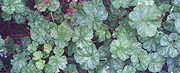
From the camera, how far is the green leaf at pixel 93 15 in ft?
7.57

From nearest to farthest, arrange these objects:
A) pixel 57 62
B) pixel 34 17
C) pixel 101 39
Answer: pixel 57 62
pixel 101 39
pixel 34 17

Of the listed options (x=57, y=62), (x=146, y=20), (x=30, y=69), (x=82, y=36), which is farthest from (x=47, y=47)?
(x=146, y=20)

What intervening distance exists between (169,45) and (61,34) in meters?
1.83

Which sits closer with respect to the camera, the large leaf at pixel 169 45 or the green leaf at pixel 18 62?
the large leaf at pixel 169 45

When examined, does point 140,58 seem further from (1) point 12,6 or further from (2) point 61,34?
(1) point 12,6

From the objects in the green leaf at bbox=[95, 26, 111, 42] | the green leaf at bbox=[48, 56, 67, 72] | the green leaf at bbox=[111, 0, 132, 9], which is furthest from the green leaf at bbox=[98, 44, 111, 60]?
the green leaf at bbox=[111, 0, 132, 9]

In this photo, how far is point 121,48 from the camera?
7.46 feet

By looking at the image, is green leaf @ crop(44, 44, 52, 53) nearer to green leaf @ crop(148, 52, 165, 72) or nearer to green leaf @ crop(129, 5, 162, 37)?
green leaf @ crop(129, 5, 162, 37)

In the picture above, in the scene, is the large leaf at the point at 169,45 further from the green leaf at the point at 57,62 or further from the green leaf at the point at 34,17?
the green leaf at the point at 34,17

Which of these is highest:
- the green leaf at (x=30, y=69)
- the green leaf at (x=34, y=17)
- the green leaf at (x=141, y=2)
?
the green leaf at (x=141, y=2)

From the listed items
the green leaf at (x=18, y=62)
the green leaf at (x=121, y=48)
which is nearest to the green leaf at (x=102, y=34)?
the green leaf at (x=121, y=48)

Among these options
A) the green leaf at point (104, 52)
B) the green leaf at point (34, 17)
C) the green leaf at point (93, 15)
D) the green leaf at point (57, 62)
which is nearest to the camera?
the green leaf at point (57, 62)

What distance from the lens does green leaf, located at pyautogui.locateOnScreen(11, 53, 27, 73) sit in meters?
2.40

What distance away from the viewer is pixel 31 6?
2.78 metres
